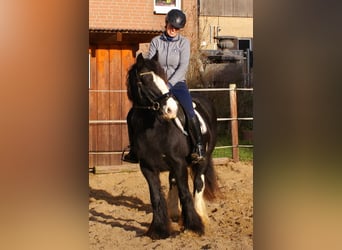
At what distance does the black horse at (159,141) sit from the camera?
1524 millimetres

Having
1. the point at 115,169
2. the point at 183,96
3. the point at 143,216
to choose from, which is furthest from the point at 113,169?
the point at 183,96

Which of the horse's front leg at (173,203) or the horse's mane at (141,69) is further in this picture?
the horse's front leg at (173,203)

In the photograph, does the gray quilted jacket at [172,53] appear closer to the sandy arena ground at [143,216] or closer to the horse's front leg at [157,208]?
the horse's front leg at [157,208]

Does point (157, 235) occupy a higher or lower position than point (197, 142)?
lower

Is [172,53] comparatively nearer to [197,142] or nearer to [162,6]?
[197,142]

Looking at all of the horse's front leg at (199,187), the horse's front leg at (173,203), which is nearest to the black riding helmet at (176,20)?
the horse's front leg at (199,187)

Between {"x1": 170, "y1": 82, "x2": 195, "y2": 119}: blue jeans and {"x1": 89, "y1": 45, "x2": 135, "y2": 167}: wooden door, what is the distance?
1.20 m

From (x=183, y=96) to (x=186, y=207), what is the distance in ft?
1.24

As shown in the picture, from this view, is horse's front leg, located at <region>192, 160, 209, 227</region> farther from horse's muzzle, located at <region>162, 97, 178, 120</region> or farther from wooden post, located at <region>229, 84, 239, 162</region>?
wooden post, located at <region>229, 84, 239, 162</region>

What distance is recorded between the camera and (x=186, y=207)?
69.5 inches

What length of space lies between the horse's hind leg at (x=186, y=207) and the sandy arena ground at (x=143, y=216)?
34 mm

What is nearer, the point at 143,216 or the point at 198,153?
the point at 198,153
